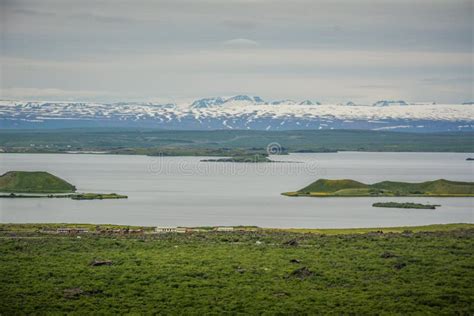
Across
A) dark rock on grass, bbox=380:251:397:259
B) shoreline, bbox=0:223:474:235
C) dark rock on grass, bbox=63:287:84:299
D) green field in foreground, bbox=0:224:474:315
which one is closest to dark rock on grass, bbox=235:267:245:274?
green field in foreground, bbox=0:224:474:315

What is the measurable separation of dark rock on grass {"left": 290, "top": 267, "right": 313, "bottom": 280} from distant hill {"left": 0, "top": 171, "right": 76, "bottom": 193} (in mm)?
68650

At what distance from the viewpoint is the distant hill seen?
104375 mm

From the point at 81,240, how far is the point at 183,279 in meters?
12.9

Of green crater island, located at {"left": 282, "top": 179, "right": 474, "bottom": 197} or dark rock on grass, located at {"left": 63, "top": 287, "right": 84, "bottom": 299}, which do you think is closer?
dark rock on grass, located at {"left": 63, "top": 287, "right": 84, "bottom": 299}

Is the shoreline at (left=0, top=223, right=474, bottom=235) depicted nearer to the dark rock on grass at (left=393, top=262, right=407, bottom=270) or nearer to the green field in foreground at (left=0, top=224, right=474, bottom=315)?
the green field in foreground at (left=0, top=224, right=474, bottom=315)

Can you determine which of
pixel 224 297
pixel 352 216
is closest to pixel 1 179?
pixel 352 216

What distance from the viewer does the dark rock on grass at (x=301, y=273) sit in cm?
3938

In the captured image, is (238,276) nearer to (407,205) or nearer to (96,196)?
(407,205)

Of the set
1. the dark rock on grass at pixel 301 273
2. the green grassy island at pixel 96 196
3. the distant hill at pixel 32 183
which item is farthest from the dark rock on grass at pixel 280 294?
the distant hill at pixel 32 183

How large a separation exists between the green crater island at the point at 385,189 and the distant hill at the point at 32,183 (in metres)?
26.8

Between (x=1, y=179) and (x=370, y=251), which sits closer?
(x=370, y=251)

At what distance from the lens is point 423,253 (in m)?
44.4

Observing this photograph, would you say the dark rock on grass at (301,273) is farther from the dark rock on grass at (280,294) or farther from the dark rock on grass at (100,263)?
the dark rock on grass at (100,263)

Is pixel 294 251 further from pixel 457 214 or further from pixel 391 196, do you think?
pixel 391 196
